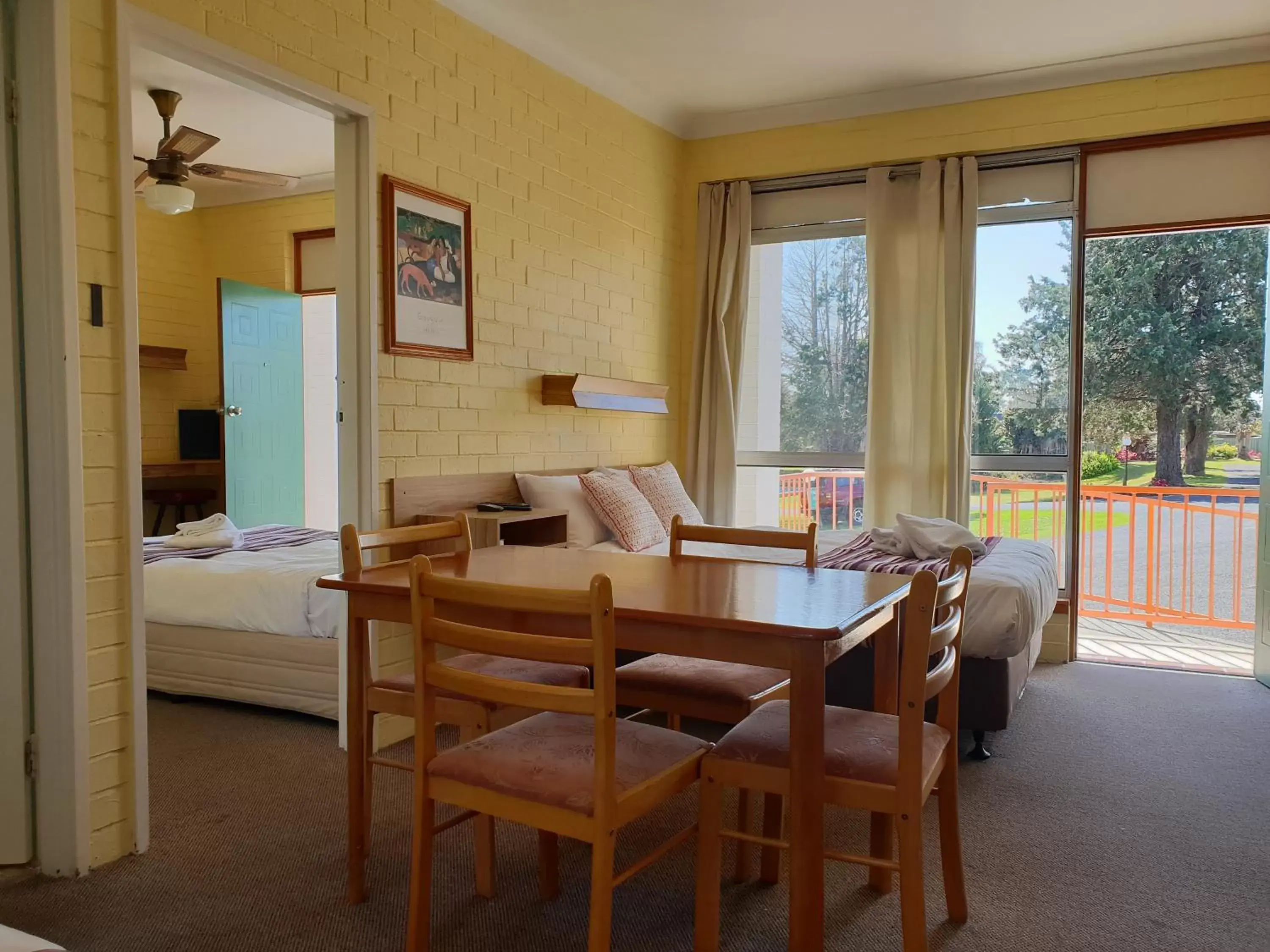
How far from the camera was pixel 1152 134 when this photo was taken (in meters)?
4.59

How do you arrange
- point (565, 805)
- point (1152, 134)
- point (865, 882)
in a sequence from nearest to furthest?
point (565, 805), point (865, 882), point (1152, 134)

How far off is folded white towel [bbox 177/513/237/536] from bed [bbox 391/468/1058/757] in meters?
1.48

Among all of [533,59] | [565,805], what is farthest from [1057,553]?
[565,805]

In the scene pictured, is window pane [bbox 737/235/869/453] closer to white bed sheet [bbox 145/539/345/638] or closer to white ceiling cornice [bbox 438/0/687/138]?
white ceiling cornice [bbox 438/0/687/138]

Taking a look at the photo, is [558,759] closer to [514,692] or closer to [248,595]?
[514,692]

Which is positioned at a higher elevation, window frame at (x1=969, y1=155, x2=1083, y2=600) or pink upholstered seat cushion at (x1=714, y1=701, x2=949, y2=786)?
window frame at (x1=969, y1=155, x2=1083, y2=600)

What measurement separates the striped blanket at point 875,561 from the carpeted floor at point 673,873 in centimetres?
69

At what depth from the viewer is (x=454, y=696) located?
240 centimetres

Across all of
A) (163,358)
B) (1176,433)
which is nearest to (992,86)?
(1176,433)

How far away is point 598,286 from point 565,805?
3.54 m

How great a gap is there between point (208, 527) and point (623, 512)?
203 centimetres

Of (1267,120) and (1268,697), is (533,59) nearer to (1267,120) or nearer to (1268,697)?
(1267,120)

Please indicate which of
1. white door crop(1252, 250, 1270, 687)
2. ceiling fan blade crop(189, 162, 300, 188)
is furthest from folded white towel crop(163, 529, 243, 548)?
white door crop(1252, 250, 1270, 687)

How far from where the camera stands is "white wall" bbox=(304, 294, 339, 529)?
6906mm
